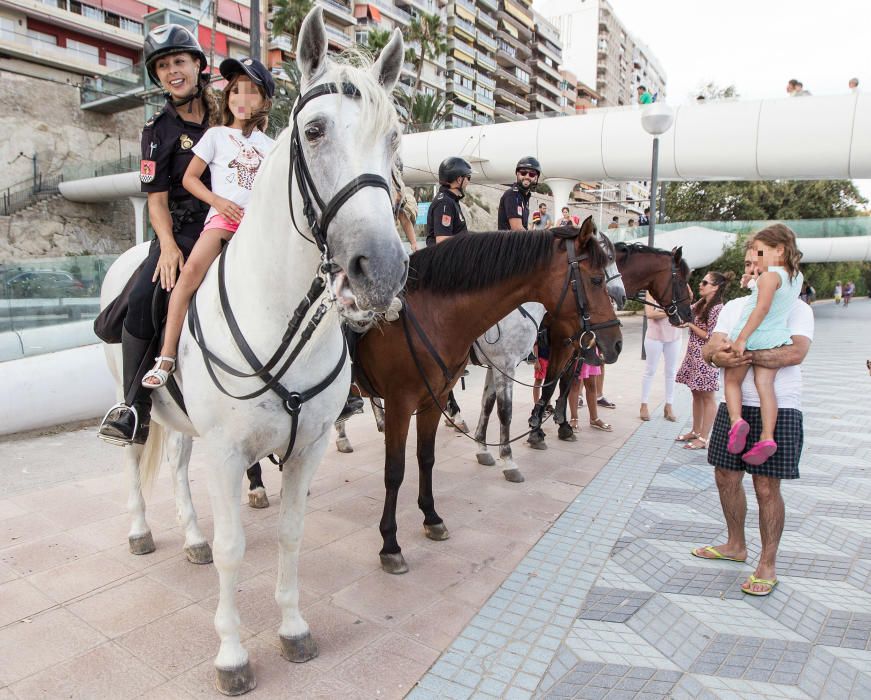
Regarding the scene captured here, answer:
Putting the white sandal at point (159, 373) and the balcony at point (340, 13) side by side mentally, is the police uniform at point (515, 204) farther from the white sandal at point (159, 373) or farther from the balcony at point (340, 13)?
the balcony at point (340, 13)

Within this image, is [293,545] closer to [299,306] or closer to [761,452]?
[299,306]

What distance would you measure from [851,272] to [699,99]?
39218 millimetres

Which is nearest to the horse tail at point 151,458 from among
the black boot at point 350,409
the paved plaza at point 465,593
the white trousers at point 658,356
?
the paved plaza at point 465,593

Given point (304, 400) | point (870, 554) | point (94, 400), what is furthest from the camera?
point (94, 400)

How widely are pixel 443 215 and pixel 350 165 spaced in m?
3.32

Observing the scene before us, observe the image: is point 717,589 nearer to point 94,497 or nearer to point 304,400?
point 304,400

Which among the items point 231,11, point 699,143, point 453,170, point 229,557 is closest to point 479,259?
point 453,170

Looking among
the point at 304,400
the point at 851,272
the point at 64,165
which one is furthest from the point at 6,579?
the point at 851,272

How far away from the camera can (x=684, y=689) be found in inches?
94.7

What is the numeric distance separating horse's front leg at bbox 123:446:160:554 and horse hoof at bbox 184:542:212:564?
31 centimetres

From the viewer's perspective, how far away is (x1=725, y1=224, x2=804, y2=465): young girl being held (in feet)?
10.2

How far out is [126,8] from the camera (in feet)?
122

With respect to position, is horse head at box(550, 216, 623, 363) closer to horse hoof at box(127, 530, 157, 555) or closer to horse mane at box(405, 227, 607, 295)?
horse mane at box(405, 227, 607, 295)

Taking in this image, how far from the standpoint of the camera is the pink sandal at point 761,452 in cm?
309
